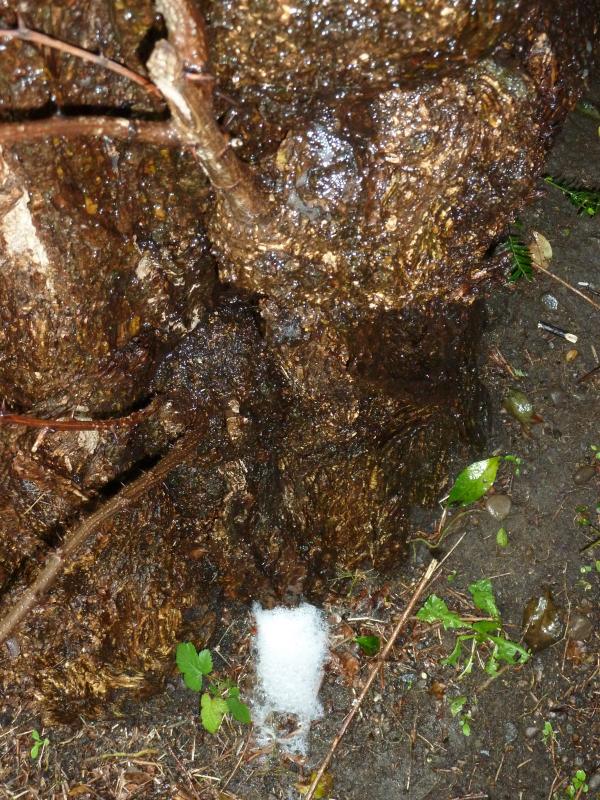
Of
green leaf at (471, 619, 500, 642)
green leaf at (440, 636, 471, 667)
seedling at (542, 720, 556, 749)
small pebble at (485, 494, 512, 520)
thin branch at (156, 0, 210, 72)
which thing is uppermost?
thin branch at (156, 0, 210, 72)

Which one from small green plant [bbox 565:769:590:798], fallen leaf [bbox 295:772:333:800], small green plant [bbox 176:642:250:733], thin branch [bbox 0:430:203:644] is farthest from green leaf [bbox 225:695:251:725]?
small green plant [bbox 565:769:590:798]

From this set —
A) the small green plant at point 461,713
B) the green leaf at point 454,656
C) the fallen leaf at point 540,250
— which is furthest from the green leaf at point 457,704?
the fallen leaf at point 540,250

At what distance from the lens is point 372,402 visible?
240 cm

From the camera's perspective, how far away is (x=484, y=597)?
2926 mm

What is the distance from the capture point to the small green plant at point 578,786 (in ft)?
9.07

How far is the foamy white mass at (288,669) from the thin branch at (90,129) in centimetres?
207

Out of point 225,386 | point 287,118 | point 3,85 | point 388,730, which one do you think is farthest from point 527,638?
point 3,85

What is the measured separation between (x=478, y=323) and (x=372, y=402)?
2.52 ft

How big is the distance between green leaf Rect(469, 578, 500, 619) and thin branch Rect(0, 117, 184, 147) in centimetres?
221

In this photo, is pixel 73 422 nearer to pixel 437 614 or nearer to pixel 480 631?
pixel 437 614

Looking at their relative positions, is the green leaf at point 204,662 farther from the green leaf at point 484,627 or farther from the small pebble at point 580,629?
the small pebble at point 580,629

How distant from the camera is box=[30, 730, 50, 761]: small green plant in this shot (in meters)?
2.76

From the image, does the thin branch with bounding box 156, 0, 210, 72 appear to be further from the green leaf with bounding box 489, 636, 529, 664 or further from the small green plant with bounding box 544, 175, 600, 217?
the green leaf with bounding box 489, 636, 529, 664

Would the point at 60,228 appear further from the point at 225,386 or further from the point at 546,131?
the point at 546,131
